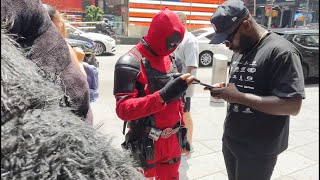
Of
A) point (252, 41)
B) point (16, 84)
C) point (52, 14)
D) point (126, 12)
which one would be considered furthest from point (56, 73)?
point (126, 12)

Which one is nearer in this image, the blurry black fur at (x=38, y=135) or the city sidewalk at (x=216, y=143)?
the blurry black fur at (x=38, y=135)

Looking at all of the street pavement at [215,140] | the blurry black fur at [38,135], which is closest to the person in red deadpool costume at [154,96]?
the street pavement at [215,140]

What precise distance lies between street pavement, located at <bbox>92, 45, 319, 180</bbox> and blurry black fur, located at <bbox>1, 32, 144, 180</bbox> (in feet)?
5.42

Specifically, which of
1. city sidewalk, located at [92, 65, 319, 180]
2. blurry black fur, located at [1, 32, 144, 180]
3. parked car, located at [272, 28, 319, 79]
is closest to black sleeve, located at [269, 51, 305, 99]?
city sidewalk, located at [92, 65, 319, 180]

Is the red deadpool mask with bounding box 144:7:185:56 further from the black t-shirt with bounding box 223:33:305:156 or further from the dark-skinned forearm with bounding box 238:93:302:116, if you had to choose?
the dark-skinned forearm with bounding box 238:93:302:116

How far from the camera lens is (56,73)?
937mm

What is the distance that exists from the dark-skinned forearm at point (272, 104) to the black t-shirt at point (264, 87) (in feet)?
0.12

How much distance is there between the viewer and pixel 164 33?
2.26m

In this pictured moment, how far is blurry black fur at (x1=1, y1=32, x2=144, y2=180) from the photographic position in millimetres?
626

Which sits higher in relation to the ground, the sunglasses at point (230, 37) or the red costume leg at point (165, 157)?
the sunglasses at point (230, 37)

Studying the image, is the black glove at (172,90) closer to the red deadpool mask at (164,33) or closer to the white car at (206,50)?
the red deadpool mask at (164,33)

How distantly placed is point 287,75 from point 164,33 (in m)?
0.83

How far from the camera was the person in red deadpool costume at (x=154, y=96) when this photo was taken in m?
2.17

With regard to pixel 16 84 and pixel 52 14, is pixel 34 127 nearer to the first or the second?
pixel 16 84
